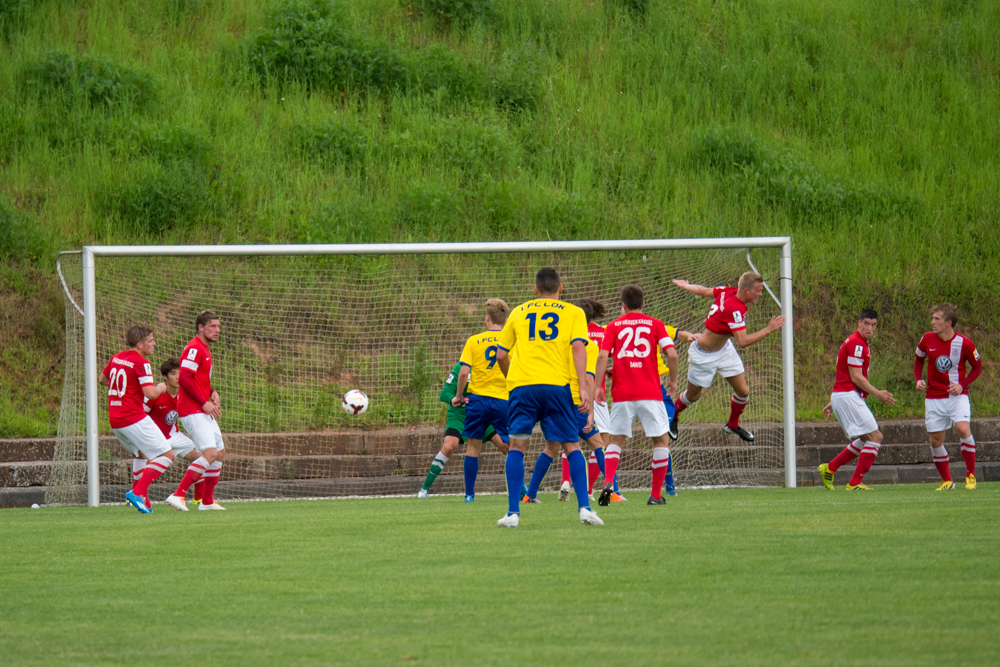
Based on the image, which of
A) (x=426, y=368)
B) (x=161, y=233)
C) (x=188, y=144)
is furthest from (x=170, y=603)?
(x=188, y=144)

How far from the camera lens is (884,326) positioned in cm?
1797

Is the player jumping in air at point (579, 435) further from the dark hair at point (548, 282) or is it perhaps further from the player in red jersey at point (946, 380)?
the player in red jersey at point (946, 380)

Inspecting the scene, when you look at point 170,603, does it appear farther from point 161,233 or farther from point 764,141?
point 764,141

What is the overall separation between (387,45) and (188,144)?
5.29 meters

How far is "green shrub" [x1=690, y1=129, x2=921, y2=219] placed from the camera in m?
19.6

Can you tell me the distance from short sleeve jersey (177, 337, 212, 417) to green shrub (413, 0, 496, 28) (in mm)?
14860

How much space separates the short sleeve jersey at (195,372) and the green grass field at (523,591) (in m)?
2.46

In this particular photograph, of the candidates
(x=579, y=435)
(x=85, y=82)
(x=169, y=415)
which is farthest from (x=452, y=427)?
(x=85, y=82)

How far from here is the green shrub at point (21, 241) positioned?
17.0 meters

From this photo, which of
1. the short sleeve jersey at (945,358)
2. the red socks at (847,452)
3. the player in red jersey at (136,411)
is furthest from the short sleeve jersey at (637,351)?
the player in red jersey at (136,411)

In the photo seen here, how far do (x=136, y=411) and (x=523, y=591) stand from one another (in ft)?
23.4

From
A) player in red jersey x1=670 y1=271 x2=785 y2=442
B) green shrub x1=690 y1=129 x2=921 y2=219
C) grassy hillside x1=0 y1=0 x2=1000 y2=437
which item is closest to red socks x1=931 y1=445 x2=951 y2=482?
player in red jersey x1=670 y1=271 x2=785 y2=442

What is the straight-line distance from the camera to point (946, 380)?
11.6 metres

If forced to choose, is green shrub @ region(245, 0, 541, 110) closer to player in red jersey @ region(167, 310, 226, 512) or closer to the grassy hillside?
the grassy hillside
